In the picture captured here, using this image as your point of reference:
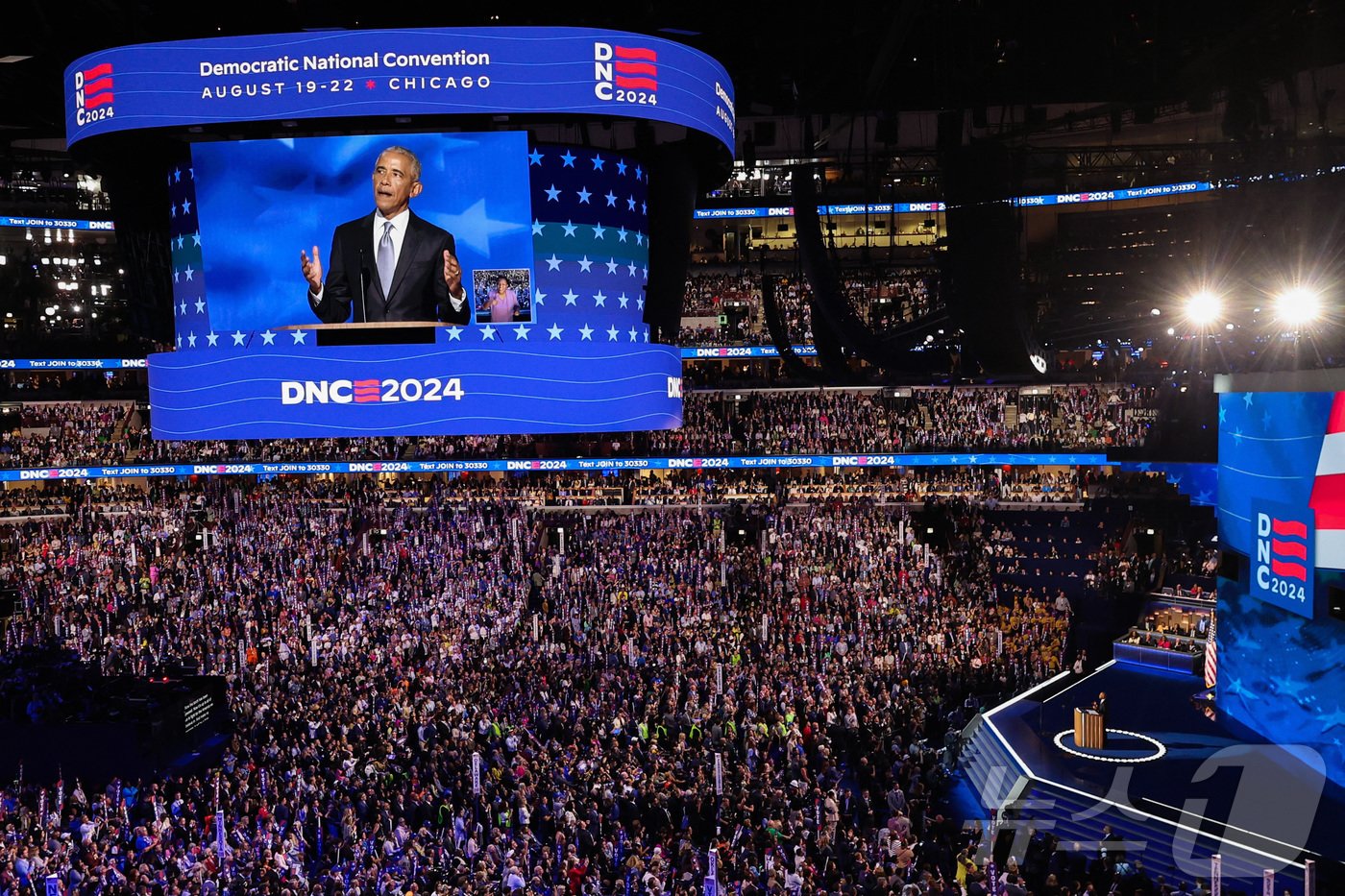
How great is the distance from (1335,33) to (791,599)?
47.6 feet

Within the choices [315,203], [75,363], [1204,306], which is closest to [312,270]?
[315,203]

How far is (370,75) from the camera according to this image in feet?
52.5

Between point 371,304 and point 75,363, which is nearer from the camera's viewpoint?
point 371,304

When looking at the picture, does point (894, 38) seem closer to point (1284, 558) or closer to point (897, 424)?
point (1284, 558)

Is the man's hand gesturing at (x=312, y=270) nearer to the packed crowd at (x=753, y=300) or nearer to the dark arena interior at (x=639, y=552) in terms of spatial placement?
the dark arena interior at (x=639, y=552)

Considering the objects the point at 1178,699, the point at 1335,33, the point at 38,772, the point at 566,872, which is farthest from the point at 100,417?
the point at 1335,33

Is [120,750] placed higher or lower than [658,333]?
lower

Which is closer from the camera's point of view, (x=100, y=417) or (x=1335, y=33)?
A: (x=1335, y=33)

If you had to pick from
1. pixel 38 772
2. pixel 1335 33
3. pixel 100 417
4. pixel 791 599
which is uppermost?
pixel 1335 33

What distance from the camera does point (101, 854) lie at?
1312 centimetres

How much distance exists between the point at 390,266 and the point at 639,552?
11915 mm

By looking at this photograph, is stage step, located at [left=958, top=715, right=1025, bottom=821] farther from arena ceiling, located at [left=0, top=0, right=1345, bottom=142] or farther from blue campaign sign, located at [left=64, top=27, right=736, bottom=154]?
blue campaign sign, located at [left=64, top=27, right=736, bottom=154]

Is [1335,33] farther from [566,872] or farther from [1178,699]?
[566,872]

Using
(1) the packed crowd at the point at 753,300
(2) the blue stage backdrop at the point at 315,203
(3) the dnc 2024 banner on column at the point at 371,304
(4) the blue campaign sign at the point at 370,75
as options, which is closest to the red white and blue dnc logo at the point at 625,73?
(4) the blue campaign sign at the point at 370,75
